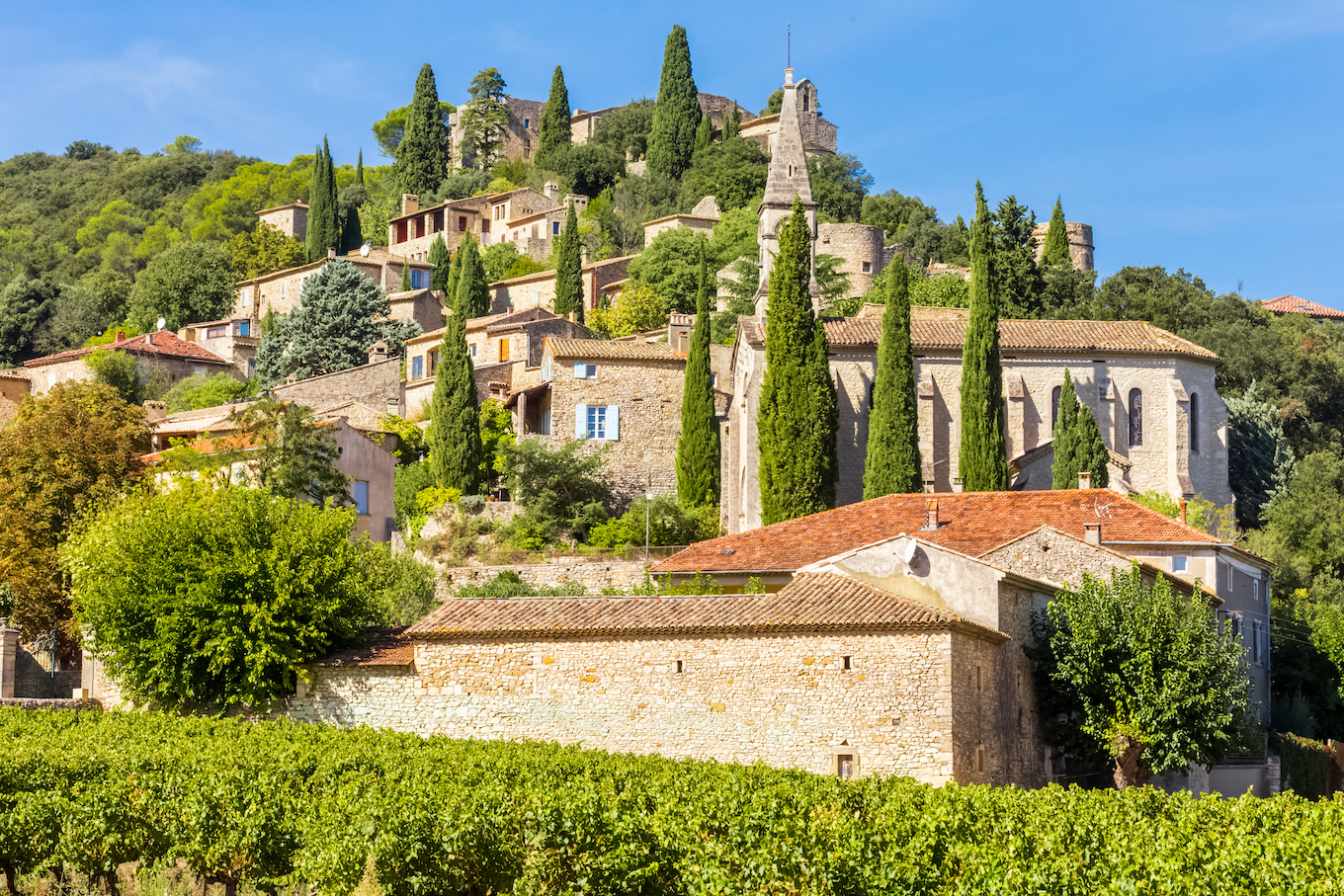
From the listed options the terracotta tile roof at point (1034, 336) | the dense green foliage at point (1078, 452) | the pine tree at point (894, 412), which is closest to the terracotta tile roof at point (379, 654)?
the pine tree at point (894, 412)

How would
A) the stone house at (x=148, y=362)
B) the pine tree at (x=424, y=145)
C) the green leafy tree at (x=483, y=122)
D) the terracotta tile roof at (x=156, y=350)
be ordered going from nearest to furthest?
Result: the stone house at (x=148, y=362) < the terracotta tile roof at (x=156, y=350) < the pine tree at (x=424, y=145) < the green leafy tree at (x=483, y=122)

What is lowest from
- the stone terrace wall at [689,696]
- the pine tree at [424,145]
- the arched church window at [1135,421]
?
the stone terrace wall at [689,696]

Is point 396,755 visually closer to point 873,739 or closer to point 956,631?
point 873,739

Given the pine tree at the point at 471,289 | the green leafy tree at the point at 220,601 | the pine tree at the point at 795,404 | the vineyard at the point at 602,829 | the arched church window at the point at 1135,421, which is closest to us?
the vineyard at the point at 602,829

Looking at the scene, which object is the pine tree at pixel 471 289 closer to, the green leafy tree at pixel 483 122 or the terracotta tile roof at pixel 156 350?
the terracotta tile roof at pixel 156 350

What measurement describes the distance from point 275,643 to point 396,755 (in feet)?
24.8

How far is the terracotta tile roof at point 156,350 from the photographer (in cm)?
6769

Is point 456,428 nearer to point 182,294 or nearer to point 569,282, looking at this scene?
point 569,282

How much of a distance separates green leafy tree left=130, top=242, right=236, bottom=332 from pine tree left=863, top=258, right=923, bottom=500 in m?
47.5

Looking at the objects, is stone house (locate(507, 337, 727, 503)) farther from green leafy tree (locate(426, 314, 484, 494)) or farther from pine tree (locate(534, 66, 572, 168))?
pine tree (locate(534, 66, 572, 168))

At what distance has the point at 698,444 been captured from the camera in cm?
5172

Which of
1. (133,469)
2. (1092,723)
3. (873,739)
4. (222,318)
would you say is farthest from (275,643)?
(222,318)

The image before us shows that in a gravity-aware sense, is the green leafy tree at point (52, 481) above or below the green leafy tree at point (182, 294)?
below

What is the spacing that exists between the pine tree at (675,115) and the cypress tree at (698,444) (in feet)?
163
